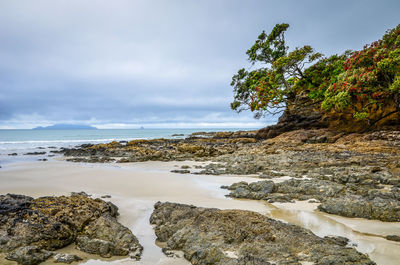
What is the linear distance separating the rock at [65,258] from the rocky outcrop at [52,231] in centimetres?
10

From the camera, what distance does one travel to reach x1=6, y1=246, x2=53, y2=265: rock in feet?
8.06

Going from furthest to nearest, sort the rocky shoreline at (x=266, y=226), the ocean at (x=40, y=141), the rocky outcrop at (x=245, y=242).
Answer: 1. the ocean at (x=40, y=141)
2. the rocky shoreline at (x=266, y=226)
3. the rocky outcrop at (x=245, y=242)

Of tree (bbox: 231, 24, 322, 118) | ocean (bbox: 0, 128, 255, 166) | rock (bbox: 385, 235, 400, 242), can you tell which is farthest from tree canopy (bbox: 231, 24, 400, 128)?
ocean (bbox: 0, 128, 255, 166)

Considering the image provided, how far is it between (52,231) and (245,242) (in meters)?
2.60

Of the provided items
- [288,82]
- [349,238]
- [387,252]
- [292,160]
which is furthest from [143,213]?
[288,82]

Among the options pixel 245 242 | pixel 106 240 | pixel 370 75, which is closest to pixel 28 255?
pixel 106 240

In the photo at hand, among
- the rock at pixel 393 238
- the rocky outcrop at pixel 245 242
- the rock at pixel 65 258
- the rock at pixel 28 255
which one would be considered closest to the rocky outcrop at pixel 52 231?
the rock at pixel 28 255

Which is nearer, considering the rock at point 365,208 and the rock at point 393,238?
the rock at point 393,238

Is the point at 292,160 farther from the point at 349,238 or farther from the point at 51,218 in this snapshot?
the point at 51,218

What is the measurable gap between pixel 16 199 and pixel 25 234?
1.17 meters

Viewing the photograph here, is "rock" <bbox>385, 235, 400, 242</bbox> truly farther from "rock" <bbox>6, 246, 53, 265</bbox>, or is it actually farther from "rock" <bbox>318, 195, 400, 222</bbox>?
"rock" <bbox>6, 246, 53, 265</bbox>

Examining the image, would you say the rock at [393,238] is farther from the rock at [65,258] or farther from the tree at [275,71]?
the tree at [275,71]

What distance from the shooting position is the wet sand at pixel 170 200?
9.52 ft

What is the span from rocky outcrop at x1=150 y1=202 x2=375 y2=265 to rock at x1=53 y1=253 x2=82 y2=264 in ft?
3.66
